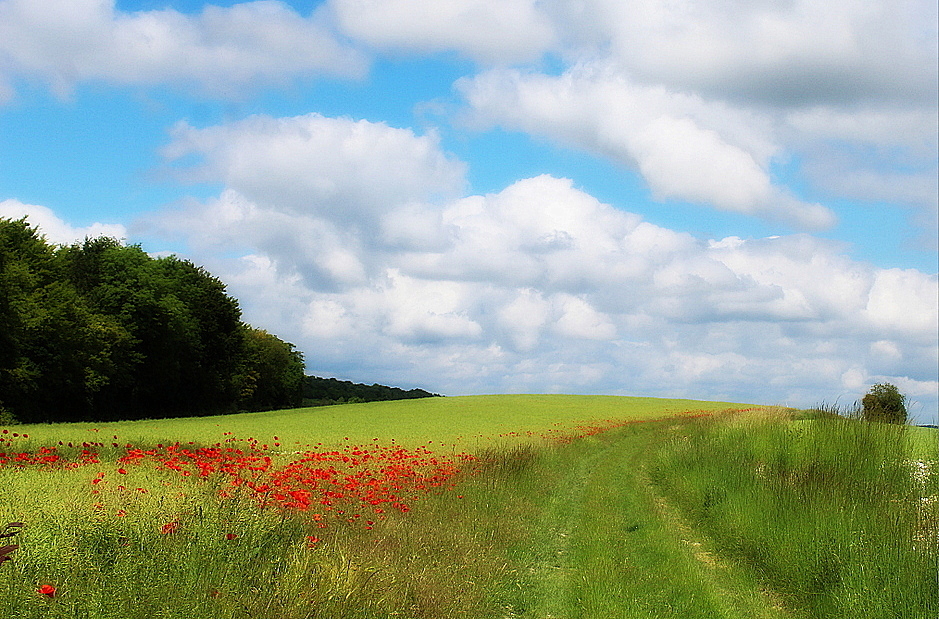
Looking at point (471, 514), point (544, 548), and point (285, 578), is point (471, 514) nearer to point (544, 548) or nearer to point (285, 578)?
point (544, 548)

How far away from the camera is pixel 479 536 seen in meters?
10.5

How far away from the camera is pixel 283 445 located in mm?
24500

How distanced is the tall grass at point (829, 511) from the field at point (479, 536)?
35 mm

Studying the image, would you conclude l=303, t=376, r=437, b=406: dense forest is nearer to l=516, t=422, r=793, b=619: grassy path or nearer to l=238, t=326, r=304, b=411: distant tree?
l=238, t=326, r=304, b=411: distant tree

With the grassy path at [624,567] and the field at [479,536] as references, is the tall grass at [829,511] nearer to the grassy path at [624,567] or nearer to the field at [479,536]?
the field at [479,536]

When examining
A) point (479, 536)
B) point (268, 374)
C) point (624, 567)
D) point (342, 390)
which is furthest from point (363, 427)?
point (342, 390)

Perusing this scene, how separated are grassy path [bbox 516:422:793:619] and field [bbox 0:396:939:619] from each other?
0.04 metres

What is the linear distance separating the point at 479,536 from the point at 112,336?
150ft

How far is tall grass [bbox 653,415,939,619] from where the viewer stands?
810 centimetres

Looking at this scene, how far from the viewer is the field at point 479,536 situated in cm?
636

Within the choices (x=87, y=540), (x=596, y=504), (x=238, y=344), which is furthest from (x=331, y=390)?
(x=87, y=540)

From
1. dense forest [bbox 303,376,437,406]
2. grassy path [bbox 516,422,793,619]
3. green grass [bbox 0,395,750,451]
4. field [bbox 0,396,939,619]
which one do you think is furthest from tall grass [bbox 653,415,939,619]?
dense forest [bbox 303,376,437,406]

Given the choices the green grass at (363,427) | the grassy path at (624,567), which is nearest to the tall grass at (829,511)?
the grassy path at (624,567)

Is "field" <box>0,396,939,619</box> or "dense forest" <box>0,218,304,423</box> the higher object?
"dense forest" <box>0,218,304,423</box>
